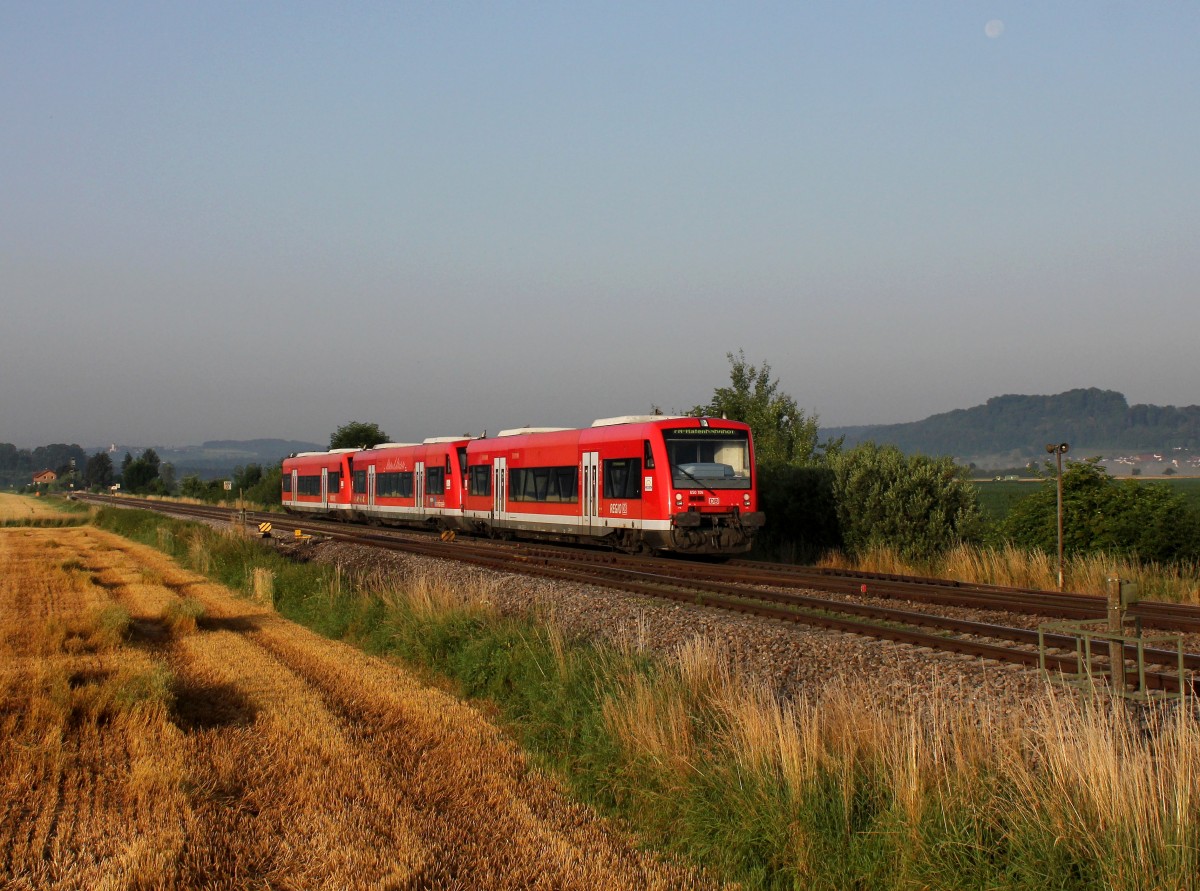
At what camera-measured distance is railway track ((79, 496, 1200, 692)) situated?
12.3 metres

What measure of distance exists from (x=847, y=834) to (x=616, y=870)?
4.31 feet

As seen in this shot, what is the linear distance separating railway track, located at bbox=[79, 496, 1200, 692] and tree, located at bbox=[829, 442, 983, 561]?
104 inches

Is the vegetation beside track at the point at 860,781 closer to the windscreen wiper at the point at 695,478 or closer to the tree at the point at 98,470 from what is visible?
the windscreen wiper at the point at 695,478

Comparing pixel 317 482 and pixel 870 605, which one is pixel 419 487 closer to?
pixel 317 482

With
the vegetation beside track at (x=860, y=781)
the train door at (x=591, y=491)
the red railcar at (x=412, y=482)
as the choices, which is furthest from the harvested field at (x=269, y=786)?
the red railcar at (x=412, y=482)

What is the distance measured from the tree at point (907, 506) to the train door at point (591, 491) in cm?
580

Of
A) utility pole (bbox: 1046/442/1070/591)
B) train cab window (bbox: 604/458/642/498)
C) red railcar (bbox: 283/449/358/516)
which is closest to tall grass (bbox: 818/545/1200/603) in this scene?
utility pole (bbox: 1046/442/1070/591)

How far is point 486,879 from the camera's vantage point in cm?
629

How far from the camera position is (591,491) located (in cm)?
2839

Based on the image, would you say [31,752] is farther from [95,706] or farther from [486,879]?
[486,879]

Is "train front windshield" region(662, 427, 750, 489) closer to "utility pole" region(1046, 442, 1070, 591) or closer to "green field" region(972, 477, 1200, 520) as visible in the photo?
"green field" region(972, 477, 1200, 520)

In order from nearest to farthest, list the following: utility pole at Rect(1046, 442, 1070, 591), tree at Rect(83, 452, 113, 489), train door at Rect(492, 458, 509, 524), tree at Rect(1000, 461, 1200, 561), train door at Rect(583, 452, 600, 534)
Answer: utility pole at Rect(1046, 442, 1070, 591) < tree at Rect(1000, 461, 1200, 561) < train door at Rect(583, 452, 600, 534) < train door at Rect(492, 458, 509, 524) < tree at Rect(83, 452, 113, 489)

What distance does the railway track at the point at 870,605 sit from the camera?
12.3m

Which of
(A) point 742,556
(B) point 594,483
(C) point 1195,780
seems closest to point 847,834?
(C) point 1195,780
